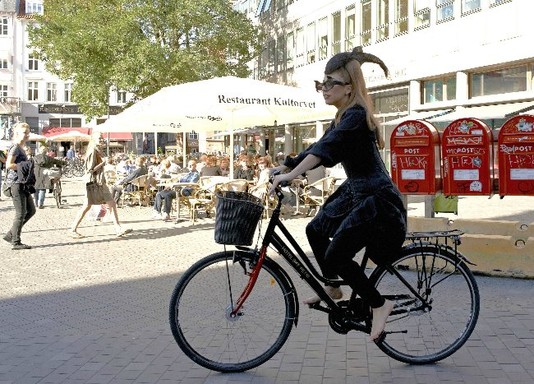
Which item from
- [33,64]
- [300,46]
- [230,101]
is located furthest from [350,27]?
[33,64]

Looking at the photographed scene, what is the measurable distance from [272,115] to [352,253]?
13.4 metres

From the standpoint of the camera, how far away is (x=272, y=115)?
703 inches

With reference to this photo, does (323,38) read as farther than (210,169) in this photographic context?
Yes

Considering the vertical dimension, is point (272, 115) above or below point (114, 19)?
below

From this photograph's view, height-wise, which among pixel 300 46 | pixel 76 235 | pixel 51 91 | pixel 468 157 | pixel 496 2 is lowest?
pixel 76 235

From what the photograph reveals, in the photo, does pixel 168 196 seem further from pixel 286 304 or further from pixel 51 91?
pixel 51 91

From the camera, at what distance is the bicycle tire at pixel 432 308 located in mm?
4906

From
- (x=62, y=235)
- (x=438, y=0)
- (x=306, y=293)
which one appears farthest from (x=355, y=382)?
(x=438, y=0)

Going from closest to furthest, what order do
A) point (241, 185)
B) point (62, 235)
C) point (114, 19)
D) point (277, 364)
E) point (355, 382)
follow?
point (355, 382)
point (277, 364)
point (62, 235)
point (241, 185)
point (114, 19)

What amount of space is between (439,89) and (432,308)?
22.5 metres

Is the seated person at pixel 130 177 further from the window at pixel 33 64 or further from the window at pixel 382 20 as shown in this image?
the window at pixel 33 64

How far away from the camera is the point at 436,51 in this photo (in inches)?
1032

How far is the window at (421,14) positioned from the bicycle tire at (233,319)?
23391 millimetres

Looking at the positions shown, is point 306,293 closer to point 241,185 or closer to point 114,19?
point 241,185
